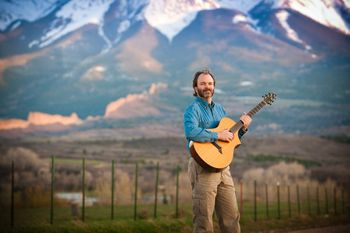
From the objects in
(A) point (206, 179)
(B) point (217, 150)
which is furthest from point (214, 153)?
(A) point (206, 179)

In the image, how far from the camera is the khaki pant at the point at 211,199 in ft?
24.7

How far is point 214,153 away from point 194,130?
0.36 m

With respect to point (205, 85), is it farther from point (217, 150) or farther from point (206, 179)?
point (206, 179)

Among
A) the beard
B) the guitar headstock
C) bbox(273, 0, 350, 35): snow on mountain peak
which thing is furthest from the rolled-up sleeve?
bbox(273, 0, 350, 35): snow on mountain peak

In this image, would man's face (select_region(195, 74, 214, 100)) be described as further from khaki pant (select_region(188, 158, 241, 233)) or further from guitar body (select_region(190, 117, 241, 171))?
khaki pant (select_region(188, 158, 241, 233))

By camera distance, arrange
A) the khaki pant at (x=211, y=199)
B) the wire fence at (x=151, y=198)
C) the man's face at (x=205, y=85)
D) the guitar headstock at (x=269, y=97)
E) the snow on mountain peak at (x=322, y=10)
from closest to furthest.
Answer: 1. the khaki pant at (x=211, y=199)
2. the man's face at (x=205, y=85)
3. the guitar headstock at (x=269, y=97)
4. the wire fence at (x=151, y=198)
5. the snow on mountain peak at (x=322, y=10)

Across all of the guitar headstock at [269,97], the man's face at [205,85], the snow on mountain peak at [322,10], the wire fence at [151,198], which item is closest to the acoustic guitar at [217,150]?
the guitar headstock at [269,97]

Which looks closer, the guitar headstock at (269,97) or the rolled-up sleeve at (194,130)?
the rolled-up sleeve at (194,130)

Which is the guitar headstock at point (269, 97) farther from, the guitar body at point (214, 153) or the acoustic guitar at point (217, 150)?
the guitar body at point (214, 153)

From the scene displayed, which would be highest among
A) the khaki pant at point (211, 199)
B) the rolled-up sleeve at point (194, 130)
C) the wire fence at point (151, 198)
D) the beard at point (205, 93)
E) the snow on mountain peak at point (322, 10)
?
the snow on mountain peak at point (322, 10)

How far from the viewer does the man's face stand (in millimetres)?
7805

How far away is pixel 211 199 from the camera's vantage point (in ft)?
24.8

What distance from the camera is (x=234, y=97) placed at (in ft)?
269


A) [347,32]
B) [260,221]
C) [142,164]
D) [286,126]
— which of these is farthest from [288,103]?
[260,221]
